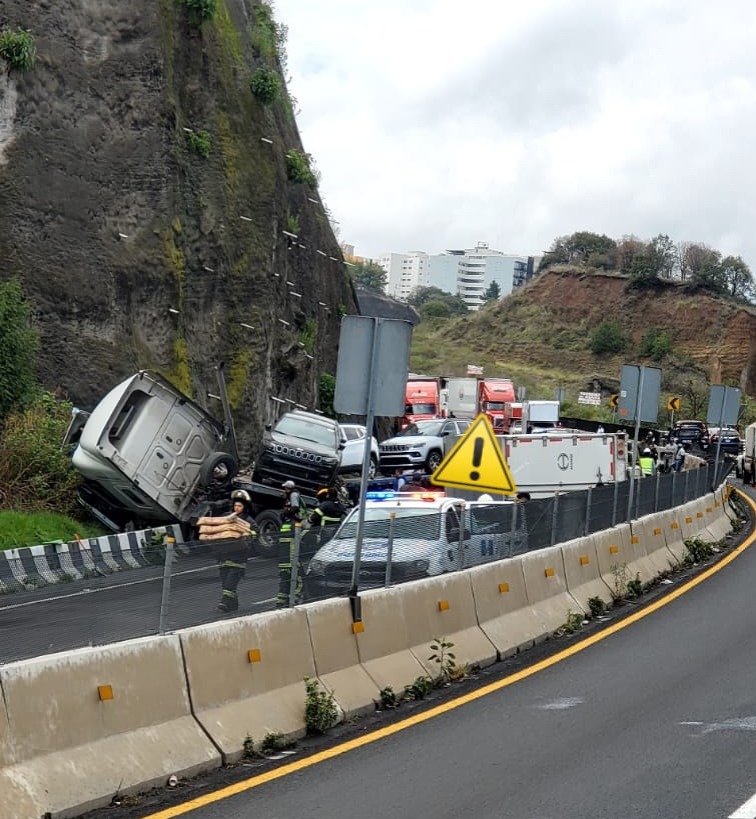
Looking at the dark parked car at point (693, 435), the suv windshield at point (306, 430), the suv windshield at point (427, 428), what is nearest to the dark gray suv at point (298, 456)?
the suv windshield at point (306, 430)

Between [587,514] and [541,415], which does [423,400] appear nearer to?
[541,415]

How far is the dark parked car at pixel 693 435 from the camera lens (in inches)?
2414

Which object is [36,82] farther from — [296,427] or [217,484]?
[217,484]

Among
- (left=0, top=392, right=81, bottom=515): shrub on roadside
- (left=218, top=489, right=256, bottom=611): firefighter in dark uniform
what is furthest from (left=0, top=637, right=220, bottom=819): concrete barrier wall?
(left=0, top=392, right=81, bottom=515): shrub on roadside

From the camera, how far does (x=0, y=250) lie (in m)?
31.3

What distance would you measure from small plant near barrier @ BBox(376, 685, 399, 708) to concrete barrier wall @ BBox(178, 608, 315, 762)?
0.86 metres

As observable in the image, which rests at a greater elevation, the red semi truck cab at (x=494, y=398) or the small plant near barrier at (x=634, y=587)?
the red semi truck cab at (x=494, y=398)

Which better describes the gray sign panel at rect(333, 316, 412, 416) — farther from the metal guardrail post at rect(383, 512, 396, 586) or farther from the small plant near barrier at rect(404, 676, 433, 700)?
the small plant near barrier at rect(404, 676, 433, 700)

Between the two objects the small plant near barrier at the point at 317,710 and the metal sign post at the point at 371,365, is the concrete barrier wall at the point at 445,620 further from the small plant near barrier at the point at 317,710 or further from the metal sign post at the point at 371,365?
the small plant near barrier at the point at 317,710

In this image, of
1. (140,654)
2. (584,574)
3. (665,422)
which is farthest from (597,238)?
(140,654)

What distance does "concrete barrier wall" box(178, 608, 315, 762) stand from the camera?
27.3 feet

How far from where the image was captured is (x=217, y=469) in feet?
82.4

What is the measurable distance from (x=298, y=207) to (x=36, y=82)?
57.6 feet

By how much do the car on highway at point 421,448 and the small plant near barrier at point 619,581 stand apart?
17735 millimetres
